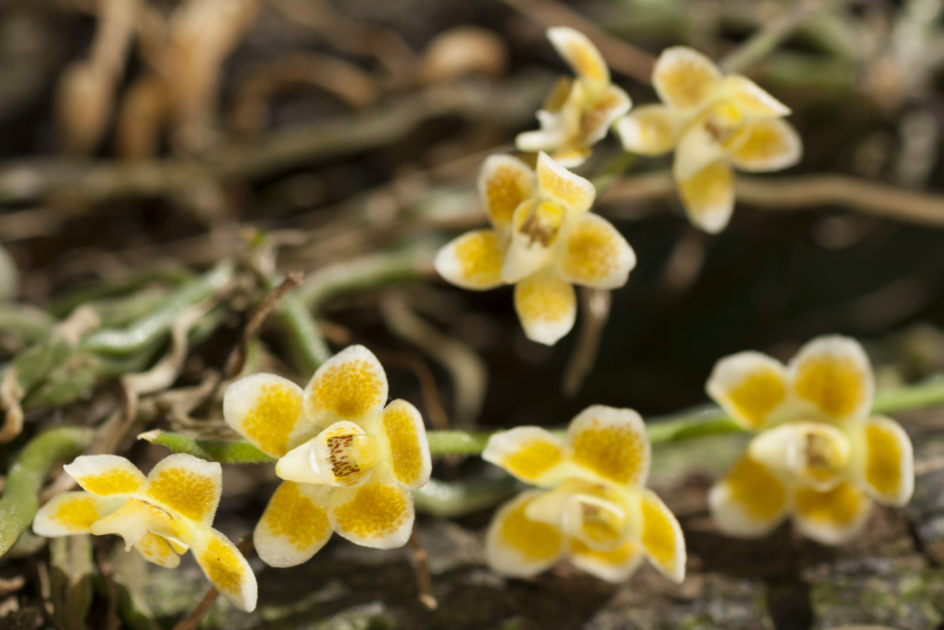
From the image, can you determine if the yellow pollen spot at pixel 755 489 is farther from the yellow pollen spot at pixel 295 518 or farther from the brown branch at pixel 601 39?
the brown branch at pixel 601 39

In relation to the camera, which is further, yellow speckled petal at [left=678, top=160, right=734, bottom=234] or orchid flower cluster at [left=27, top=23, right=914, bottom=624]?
yellow speckled petal at [left=678, top=160, right=734, bottom=234]

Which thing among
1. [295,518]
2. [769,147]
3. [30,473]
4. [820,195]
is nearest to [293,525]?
[295,518]

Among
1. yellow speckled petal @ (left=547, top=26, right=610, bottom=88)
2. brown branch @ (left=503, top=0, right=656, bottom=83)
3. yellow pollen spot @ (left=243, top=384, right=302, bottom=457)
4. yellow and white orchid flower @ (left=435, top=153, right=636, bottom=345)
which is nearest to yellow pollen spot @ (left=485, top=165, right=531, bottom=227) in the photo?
yellow and white orchid flower @ (left=435, top=153, right=636, bottom=345)

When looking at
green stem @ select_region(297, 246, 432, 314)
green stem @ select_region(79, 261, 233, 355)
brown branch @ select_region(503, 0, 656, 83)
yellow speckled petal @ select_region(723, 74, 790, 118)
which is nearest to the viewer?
yellow speckled petal @ select_region(723, 74, 790, 118)

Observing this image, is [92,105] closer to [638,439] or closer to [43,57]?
[43,57]

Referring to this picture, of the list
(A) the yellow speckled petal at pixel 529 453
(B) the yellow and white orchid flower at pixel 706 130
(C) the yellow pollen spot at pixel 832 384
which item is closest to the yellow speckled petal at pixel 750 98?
(B) the yellow and white orchid flower at pixel 706 130

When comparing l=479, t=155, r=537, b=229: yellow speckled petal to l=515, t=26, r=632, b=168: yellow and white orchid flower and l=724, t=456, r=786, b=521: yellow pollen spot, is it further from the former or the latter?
l=724, t=456, r=786, b=521: yellow pollen spot

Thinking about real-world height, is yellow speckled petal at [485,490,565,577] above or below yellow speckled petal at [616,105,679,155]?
below
